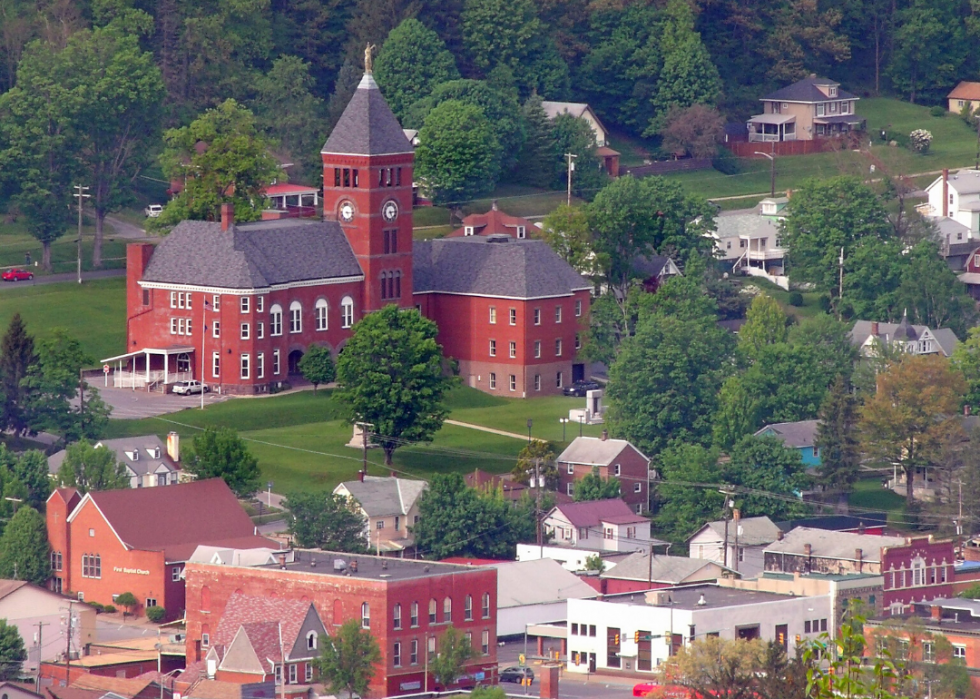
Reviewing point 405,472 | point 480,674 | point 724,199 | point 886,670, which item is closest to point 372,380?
point 405,472

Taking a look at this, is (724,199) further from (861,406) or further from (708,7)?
(861,406)

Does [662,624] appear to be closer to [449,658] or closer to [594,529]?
[449,658]

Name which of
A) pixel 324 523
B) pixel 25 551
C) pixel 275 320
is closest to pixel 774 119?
pixel 275 320

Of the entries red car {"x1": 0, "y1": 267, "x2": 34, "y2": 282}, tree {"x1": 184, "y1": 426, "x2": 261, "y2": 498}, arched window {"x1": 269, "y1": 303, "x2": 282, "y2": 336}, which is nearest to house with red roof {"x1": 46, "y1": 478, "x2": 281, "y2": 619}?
tree {"x1": 184, "y1": 426, "x2": 261, "y2": 498}

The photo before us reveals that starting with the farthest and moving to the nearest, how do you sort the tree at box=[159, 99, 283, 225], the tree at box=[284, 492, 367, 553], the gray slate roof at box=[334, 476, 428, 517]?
the tree at box=[159, 99, 283, 225] → the gray slate roof at box=[334, 476, 428, 517] → the tree at box=[284, 492, 367, 553]

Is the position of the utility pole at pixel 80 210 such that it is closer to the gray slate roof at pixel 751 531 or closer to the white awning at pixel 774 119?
the gray slate roof at pixel 751 531

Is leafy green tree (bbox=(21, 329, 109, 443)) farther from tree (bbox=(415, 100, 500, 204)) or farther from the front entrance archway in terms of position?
tree (bbox=(415, 100, 500, 204))

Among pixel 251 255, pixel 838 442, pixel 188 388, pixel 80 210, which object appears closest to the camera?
pixel 838 442
